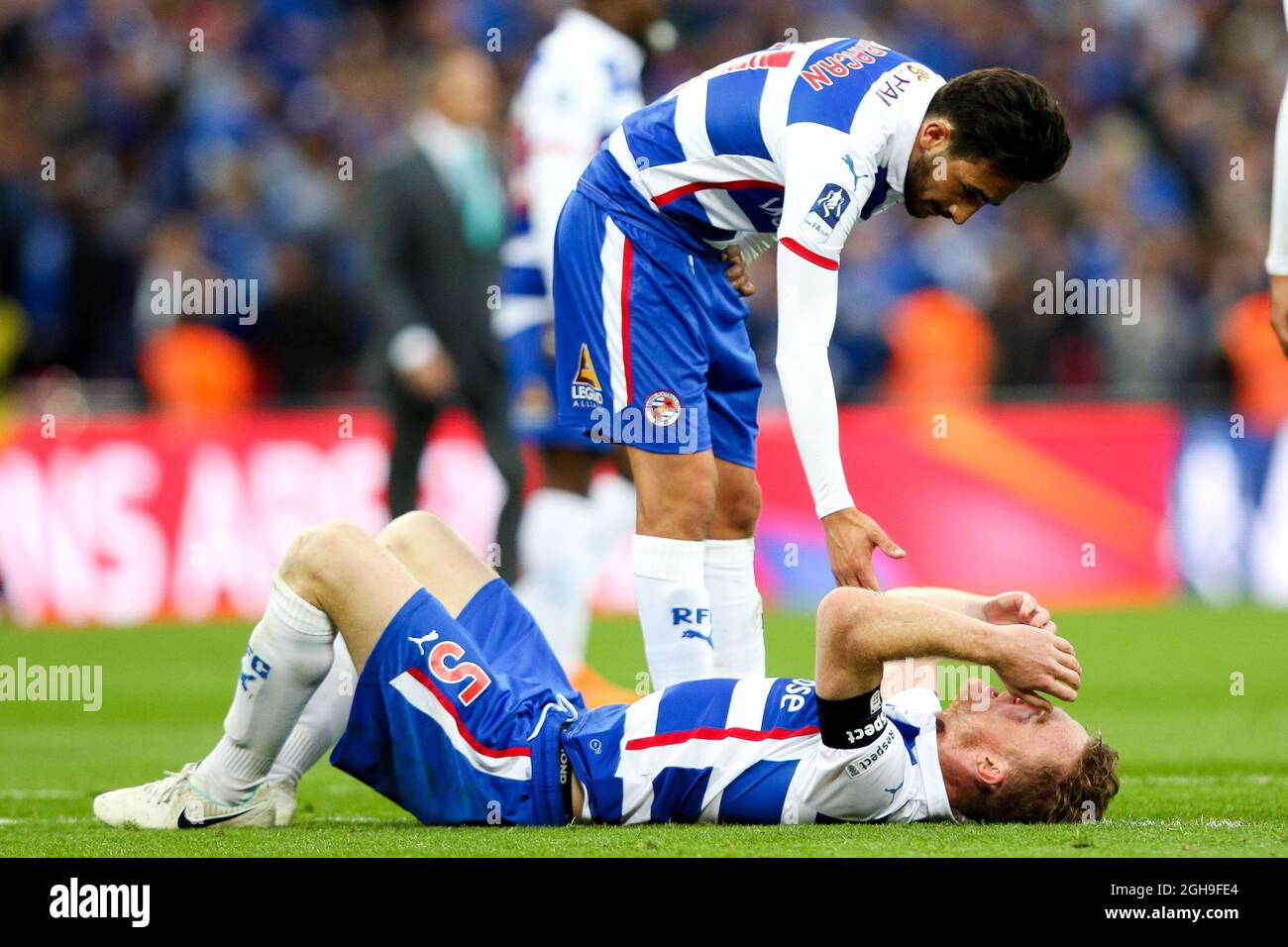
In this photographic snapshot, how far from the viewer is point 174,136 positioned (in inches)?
648

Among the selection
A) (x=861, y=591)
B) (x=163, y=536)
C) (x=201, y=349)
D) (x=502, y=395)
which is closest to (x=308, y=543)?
(x=861, y=591)

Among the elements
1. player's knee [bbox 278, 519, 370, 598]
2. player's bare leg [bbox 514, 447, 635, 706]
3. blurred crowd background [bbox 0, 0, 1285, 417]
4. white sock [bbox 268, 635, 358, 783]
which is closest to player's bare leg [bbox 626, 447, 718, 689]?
white sock [bbox 268, 635, 358, 783]

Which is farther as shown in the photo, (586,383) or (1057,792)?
(586,383)

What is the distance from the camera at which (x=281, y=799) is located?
504cm

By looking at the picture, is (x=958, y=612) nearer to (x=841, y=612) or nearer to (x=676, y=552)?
(x=841, y=612)

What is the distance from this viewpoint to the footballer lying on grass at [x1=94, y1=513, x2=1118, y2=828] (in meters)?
4.57

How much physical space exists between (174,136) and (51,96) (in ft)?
3.61

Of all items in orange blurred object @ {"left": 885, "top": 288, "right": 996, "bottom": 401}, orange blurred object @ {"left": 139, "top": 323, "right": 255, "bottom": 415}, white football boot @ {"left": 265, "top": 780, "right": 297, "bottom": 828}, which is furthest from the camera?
orange blurred object @ {"left": 885, "top": 288, "right": 996, "bottom": 401}

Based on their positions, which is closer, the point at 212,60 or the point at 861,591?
the point at 861,591

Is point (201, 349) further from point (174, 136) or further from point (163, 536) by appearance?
point (163, 536)

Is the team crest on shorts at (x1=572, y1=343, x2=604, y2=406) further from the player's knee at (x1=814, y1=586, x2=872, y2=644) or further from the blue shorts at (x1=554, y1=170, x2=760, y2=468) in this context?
the player's knee at (x1=814, y1=586, x2=872, y2=644)

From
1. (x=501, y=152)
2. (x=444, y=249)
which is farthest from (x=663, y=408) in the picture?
(x=501, y=152)
